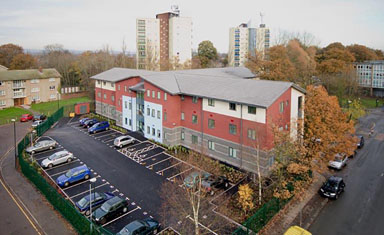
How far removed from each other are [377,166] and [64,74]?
3214 inches

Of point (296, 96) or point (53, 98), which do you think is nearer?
point (296, 96)

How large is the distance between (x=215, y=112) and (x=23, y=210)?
68.5 feet

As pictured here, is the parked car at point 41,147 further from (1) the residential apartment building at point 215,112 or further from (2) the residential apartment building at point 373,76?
(2) the residential apartment building at point 373,76

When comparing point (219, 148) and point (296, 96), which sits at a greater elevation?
point (296, 96)

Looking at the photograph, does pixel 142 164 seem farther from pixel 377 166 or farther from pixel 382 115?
pixel 382 115

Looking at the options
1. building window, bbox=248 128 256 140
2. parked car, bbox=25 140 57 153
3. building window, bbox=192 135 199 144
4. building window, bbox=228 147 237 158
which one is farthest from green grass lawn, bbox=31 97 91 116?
building window, bbox=248 128 256 140

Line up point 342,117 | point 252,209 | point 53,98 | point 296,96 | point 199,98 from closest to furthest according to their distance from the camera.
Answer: point 252,209 → point 342,117 → point 296,96 → point 199,98 → point 53,98

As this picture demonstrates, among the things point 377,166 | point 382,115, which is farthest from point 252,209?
point 382,115

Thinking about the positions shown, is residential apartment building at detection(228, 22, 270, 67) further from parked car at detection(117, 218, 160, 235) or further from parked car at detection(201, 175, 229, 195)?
parked car at detection(117, 218, 160, 235)

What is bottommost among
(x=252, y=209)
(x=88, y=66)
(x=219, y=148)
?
(x=252, y=209)

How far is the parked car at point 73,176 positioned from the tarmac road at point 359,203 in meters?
21.3

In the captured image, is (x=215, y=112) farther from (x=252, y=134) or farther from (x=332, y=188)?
(x=332, y=188)

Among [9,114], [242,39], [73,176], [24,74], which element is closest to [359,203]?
[73,176]

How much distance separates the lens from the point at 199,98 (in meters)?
35.3
